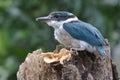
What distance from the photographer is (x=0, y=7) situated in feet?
28.7

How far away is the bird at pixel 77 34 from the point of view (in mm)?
6023

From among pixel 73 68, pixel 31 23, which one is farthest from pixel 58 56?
pixel 31 23

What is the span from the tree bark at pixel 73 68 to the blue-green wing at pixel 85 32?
0.47ft

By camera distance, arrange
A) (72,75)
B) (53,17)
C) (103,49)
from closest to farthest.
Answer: (72,75)
(103,49)
(53,17)

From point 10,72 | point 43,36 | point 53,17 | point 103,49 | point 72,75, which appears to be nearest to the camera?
point 72,75

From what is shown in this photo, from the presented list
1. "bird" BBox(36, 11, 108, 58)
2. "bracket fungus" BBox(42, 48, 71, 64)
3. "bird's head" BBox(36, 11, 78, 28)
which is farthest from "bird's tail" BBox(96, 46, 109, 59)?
"bird's head" BBox(36, 11, 78, 28)

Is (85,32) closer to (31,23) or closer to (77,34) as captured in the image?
(77,34)

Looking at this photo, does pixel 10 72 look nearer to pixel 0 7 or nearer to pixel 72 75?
pixel 0 7

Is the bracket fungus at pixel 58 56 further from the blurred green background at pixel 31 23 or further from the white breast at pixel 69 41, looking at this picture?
the blurred green background at pixel 31 23

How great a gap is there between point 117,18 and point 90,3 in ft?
2.14

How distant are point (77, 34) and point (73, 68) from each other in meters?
0.70

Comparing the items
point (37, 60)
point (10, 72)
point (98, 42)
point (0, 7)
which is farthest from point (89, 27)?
point (0, 7)

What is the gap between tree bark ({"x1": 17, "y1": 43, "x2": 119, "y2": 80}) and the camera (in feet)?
18.0

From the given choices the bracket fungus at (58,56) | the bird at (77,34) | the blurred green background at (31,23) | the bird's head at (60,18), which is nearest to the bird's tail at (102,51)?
the bird at (77,34)
